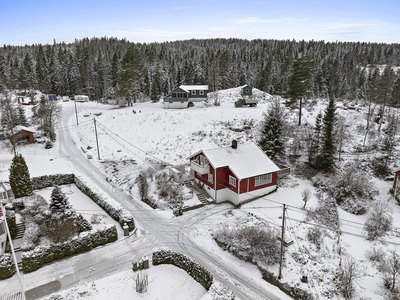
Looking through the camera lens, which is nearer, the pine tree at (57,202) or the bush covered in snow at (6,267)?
the bush covered in snow at (6,267)

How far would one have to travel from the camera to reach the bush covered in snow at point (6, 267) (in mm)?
18969

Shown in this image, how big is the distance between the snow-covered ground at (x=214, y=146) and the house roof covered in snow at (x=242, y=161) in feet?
11.7

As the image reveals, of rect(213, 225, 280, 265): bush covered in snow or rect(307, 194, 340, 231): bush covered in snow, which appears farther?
rect(307, 194, 340, 231): bush covered in snow

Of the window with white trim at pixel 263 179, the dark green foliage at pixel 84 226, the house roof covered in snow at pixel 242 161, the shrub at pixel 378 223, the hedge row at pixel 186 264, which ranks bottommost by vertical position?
the shrub at pixel 378 223

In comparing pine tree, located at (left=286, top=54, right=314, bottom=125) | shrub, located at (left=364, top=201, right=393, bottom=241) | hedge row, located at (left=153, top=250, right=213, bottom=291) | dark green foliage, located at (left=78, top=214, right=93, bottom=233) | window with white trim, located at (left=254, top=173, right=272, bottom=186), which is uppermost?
pine tree, located at (left=286, top=54, right=314, bottom=125)

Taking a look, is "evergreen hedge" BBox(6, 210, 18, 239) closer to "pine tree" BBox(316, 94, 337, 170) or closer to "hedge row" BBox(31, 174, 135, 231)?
"hedge row" BBox(31, 174, 135, 231)

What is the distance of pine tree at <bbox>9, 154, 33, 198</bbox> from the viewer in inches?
1187

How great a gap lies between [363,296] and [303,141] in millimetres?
31637

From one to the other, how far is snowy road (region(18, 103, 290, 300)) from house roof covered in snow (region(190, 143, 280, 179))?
14.8 ft

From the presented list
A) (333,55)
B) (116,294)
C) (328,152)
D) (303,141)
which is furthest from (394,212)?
(333,55)

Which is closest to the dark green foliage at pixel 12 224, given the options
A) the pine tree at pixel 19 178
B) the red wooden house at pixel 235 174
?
the pine tree at pixel 19 178

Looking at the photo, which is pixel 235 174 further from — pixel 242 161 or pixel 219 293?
pixel 219 293

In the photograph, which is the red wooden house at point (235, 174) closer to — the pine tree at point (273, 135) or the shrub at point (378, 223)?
the pine tree at point (273, 135)

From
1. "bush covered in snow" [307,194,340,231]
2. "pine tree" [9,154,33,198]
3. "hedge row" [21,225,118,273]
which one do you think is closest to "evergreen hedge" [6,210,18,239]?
"hedge row" [21,225,118,273]
